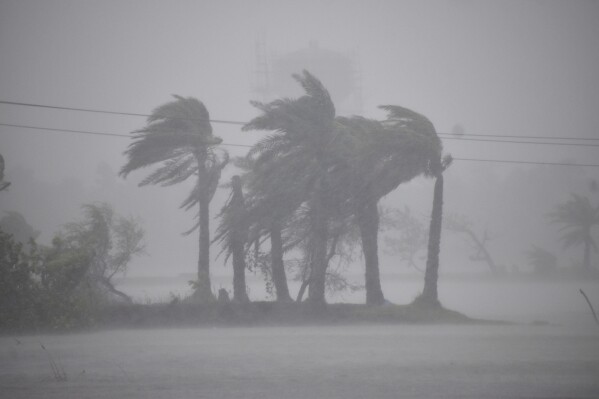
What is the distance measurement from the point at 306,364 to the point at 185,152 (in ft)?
49.5

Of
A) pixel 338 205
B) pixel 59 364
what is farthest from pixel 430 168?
pixel 59 364

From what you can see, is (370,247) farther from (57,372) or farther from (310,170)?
(57,372)

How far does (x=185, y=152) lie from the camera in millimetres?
22734

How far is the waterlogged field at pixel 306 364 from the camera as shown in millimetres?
8766

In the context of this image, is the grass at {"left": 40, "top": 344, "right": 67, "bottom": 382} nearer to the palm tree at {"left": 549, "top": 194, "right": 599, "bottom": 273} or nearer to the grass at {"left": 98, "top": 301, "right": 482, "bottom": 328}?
the grass at {"left": 98, "top": 301, "right": 482, "bottom": 328}

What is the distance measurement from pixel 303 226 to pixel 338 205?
2209mm

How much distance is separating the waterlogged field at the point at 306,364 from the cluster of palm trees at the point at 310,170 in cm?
586

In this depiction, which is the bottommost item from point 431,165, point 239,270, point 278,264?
point 239,270

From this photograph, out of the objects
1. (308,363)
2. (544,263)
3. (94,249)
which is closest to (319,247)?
(308,363)

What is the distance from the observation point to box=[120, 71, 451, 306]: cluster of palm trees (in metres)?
20.6

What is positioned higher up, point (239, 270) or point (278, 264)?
point (278, 264)

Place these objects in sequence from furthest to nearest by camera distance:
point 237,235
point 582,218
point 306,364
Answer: point 582,218, point 237,235, point 306,364

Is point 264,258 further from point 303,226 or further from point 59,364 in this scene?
point 59,364

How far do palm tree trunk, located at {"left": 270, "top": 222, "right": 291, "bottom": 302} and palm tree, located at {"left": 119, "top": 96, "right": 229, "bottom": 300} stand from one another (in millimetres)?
3316
